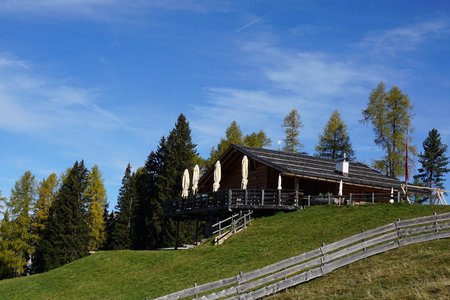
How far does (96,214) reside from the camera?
63562 millimetres

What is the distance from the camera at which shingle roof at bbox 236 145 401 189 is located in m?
36.1

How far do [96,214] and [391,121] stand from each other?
3436cm

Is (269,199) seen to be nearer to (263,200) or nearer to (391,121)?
(263,200)

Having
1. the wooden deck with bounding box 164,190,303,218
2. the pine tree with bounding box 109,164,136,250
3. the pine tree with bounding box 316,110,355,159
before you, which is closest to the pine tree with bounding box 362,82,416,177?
the pine tree with bounding box 316,110,355,159

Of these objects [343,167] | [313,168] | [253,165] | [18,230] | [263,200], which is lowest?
[18,230]

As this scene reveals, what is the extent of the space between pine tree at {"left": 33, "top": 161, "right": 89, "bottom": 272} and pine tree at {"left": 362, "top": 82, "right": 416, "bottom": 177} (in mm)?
31599

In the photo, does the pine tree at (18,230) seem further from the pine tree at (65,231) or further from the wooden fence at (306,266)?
the wooden fence at (306,266)

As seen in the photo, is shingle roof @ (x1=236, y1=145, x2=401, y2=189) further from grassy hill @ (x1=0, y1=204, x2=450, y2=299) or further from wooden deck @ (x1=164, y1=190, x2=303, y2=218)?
grassy hill @ (x1=0, y1=204, x2=450, y2=299)

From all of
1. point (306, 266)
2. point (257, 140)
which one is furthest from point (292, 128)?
point (306, 266)

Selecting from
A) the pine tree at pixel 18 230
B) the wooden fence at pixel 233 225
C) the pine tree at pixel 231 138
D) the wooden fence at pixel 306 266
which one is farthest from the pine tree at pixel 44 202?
the wooden fence at pixel 306 266

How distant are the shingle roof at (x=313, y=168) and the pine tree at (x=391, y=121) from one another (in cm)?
838

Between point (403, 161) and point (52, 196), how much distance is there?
3814 centimetres

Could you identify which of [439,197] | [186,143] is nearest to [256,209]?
[439,197]

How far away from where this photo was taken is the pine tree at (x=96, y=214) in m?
63.5
